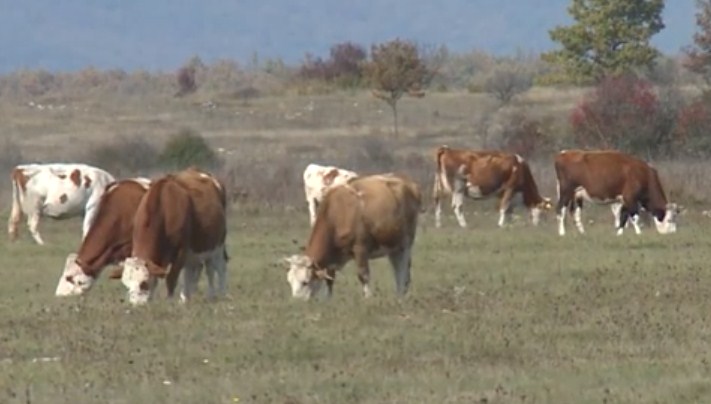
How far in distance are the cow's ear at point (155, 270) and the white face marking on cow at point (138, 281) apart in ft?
0.14

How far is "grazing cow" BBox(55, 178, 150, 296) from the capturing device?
2105 cm

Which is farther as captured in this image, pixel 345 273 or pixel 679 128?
pixel 679 128

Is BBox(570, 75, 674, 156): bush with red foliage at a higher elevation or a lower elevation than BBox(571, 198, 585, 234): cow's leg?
lower

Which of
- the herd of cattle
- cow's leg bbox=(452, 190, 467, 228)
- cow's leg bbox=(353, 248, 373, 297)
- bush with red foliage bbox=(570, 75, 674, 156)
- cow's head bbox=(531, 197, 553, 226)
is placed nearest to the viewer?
the herd of cattle

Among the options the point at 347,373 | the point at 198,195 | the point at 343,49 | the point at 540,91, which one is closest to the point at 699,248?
the point at 198,195

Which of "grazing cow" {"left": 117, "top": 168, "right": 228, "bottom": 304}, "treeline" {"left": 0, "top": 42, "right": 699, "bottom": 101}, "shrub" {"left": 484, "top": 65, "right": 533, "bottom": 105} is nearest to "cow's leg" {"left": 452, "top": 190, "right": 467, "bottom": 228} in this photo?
"grazing cow" {"left": 117, "top": 168, "right": 228, "bottom": 304}

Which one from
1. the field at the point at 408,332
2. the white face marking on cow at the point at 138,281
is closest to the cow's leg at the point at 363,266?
the field at the point at 408,332

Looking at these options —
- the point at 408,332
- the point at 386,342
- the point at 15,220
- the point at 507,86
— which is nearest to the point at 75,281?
the point at 408,332

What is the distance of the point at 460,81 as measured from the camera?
4803 inches

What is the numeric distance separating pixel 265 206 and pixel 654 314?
27038mm

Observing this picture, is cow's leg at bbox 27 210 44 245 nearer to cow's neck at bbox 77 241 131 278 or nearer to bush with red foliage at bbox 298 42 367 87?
cow's neck at bbox 77 241 131 278

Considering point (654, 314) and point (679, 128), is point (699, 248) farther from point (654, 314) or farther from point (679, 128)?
point (679, 128)

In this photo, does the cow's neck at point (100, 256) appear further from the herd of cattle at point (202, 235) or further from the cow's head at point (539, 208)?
the cow's head at point (539, 208)

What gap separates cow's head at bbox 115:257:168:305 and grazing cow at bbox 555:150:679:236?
1687 centimetres
